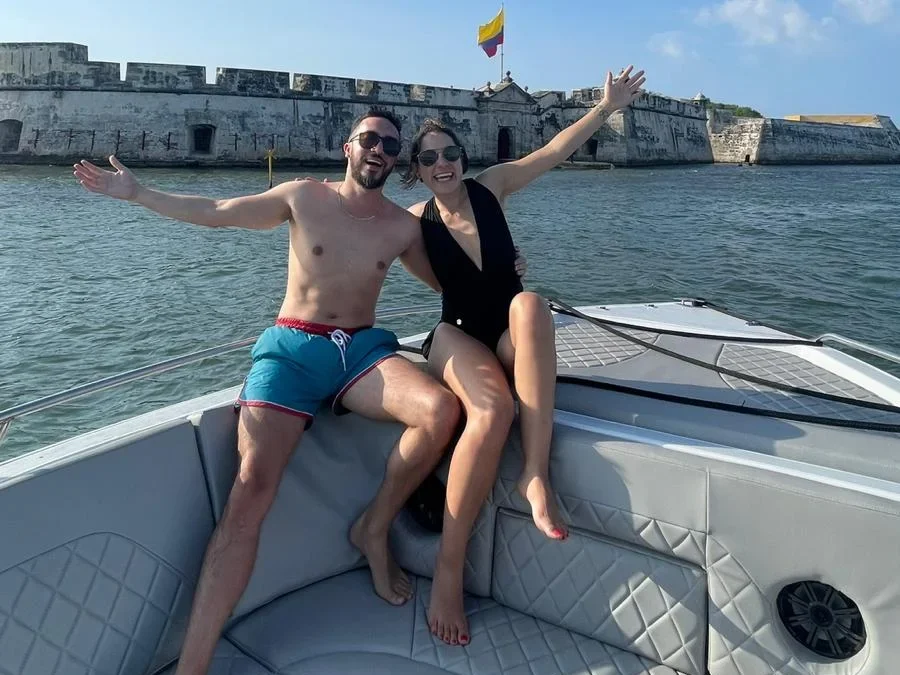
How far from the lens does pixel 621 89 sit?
257 centimetres

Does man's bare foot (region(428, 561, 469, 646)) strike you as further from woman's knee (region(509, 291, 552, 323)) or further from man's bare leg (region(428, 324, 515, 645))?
woman's knee (region(509, 291, 552, 323))

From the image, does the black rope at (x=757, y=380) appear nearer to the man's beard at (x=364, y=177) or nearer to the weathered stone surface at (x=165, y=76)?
the man's beard at (x=364, y=177)

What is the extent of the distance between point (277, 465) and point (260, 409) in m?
0.15

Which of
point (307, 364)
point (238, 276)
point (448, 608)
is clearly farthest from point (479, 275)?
point (238, 276)

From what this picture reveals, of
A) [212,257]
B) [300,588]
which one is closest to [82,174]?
[300,588]

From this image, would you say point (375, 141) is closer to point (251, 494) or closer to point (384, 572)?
point (251, 494)

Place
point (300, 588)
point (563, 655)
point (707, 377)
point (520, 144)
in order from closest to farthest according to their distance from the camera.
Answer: point (563, 655), point (300, 588), point (707, 377), point (520, 144)

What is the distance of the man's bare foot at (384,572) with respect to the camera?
1.89m

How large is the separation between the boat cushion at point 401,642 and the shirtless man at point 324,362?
0.10 meters

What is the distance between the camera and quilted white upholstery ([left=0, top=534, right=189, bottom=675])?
145 centimetres

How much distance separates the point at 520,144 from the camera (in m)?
32.1

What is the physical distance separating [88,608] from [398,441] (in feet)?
2.66

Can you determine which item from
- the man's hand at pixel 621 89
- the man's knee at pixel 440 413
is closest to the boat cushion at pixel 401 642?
the man's knee at pixel 440 413

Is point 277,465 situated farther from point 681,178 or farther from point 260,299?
point 681,178
